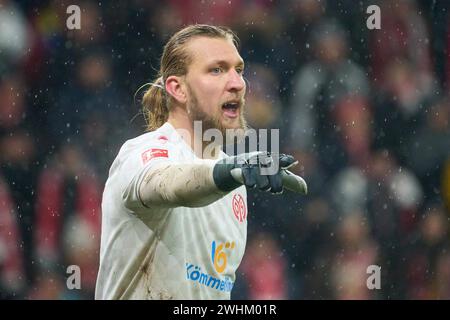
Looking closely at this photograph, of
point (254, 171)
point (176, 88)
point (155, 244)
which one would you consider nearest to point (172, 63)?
point (176, 88)

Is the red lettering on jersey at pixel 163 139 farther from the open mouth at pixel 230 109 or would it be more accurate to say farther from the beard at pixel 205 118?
the open mouth at pixel 230 109

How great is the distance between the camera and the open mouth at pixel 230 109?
3.36 metres

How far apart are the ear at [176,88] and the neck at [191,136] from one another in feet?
0.16

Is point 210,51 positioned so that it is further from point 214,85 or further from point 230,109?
point 230,109

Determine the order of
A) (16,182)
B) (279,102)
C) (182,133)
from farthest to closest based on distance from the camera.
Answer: (279,102) → (16,182) → (182,133)

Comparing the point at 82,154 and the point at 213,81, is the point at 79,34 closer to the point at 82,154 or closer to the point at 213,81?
the point at 82,154

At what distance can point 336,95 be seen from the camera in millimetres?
5730

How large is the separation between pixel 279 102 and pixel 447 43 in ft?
4.31

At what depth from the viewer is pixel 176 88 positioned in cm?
340

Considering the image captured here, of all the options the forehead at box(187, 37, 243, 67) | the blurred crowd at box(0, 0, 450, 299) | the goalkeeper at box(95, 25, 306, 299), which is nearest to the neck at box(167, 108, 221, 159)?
the goalkeeper at box(95, 25, 306, 299)

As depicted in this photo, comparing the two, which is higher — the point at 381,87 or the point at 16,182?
the point at 381,87

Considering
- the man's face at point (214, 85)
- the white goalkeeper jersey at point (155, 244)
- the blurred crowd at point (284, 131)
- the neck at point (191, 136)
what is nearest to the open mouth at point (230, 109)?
the man's face at point (214, 85)
